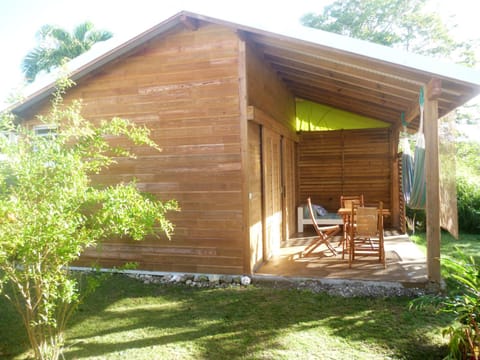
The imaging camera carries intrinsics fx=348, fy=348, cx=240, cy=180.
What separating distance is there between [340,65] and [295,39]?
2.98 feet

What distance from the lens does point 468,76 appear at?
3896 mm

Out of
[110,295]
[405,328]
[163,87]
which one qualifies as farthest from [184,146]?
[405,328]

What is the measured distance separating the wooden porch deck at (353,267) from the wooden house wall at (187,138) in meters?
0.88

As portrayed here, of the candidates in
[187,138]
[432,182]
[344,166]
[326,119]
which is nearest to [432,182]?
[432,182]

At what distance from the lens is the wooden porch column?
14.8 feet

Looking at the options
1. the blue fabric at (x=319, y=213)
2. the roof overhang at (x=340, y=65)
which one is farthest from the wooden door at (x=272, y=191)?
the blue fabric at (x=319, y=213)

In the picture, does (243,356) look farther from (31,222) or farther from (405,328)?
(31,222)

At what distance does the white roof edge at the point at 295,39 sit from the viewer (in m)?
4.01

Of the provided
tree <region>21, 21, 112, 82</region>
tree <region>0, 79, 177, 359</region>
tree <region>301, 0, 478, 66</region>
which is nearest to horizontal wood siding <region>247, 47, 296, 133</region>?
→ tree <region>0, 79, 177, 359</region>

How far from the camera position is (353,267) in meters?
5.53

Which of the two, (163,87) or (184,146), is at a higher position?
(163,87)

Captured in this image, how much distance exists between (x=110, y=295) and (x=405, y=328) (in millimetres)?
3761

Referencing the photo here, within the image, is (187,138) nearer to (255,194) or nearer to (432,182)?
(255,194)

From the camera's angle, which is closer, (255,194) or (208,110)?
(208,110)
